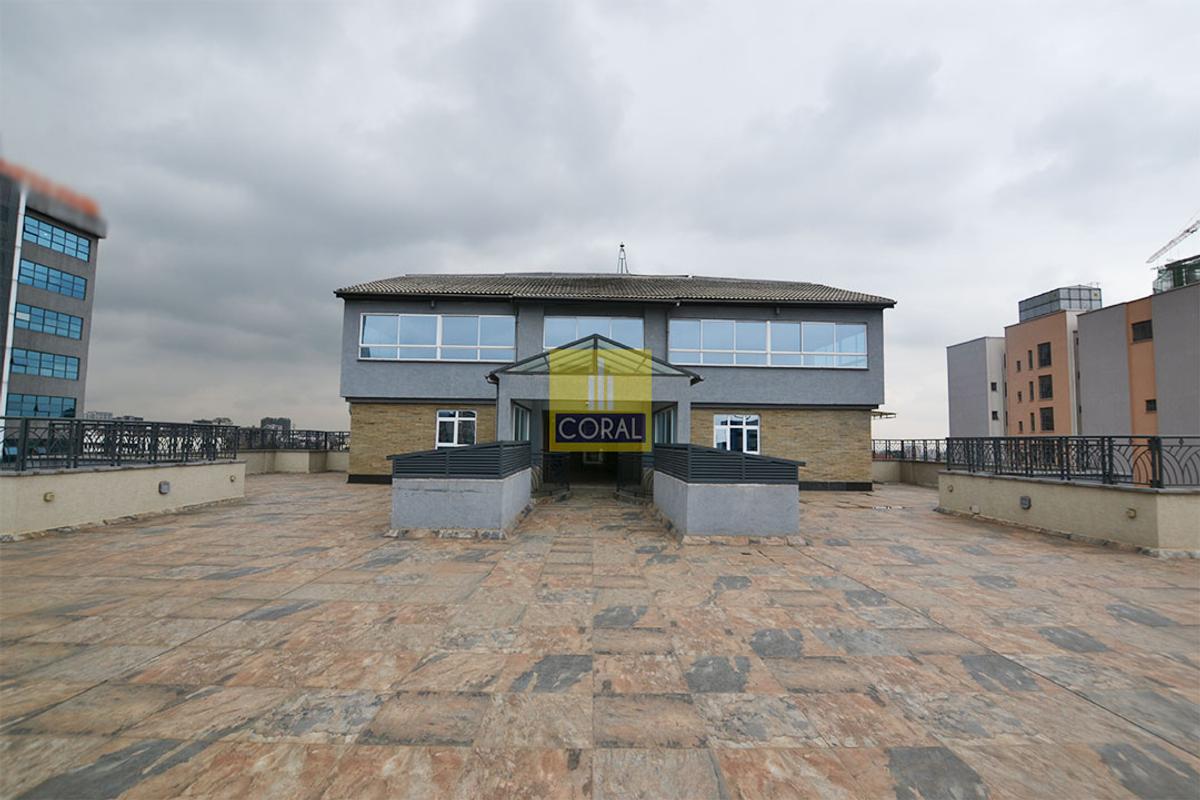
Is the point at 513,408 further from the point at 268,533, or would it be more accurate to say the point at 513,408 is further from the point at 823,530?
the point at 823,530

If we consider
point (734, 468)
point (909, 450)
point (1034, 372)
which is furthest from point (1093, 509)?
point (1034, 372)

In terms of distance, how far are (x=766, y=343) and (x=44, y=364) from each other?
170 ft

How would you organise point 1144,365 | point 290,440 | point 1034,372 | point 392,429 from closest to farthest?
point 392,429
point 290,440
point 1144,365
point 1034,372

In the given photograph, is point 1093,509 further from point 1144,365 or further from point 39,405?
point 39,405

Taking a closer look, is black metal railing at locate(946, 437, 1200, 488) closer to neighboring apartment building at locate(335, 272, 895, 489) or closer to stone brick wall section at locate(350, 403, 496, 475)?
neighboring apartment building at locate(335, 272, 895, 489)

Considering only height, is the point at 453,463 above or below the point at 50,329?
below

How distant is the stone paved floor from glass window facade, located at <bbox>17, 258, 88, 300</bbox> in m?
44.6

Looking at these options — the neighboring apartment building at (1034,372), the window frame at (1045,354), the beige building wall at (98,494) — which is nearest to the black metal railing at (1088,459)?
the beige building wall at (98,494)

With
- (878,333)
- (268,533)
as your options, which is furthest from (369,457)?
(878,333)

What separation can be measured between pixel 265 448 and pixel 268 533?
16.0 metres

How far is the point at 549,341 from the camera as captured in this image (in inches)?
702

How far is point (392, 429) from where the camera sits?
1750 cm

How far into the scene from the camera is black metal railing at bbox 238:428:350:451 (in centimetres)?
2159

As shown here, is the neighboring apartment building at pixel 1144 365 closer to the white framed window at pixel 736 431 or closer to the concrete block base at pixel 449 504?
the white framed window at pixel 736 431
